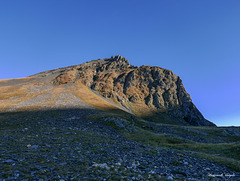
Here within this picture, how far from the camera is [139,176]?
8891 mm

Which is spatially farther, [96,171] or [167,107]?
[167,107]

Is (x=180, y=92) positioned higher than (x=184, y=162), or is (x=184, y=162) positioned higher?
(x=180, y=92)

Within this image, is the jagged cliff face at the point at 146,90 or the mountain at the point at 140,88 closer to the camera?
the mountain at the point at 140,88

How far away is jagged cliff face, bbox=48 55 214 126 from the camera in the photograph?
5226 inches

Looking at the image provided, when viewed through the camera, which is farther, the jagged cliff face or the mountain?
the jagged cliff face

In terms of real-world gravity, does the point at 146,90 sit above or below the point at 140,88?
below

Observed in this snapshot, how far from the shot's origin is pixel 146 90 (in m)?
152

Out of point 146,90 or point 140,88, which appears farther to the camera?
point 140,88

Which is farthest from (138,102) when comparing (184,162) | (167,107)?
(184,162)

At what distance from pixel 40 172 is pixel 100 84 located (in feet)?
448

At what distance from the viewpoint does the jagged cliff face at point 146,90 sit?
133 m

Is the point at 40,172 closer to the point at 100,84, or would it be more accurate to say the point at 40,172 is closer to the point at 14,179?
the point at 14,179

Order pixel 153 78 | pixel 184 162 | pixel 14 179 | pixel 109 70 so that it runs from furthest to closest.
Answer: pixel 109 70 < pixel 153 78 < pixel 184 162 < pixel 14 179

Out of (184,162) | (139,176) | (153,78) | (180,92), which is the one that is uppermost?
(153,78)
